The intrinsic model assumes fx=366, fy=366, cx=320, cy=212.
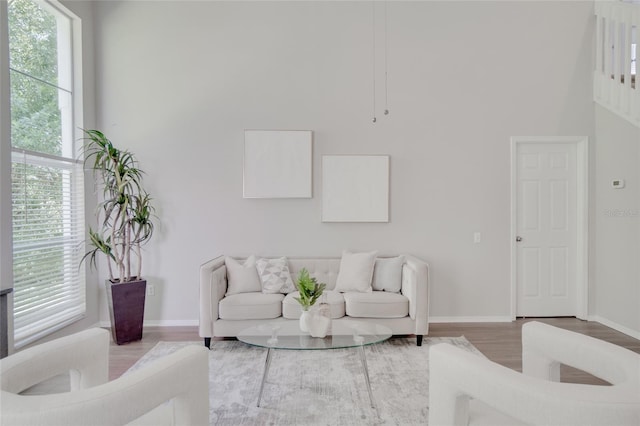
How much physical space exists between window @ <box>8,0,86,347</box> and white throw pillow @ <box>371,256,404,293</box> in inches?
125

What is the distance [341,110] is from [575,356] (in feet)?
11.1

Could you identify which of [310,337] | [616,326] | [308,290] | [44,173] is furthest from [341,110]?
[616,326]

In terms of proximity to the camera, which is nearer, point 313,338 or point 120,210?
point 313,338

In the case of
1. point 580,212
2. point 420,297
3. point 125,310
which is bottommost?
point 125,310

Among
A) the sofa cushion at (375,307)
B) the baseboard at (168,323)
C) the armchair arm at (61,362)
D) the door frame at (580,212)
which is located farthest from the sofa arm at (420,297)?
the armchair arm at (61,362)

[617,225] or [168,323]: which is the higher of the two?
[617,225]

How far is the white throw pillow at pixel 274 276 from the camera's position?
12.5ft

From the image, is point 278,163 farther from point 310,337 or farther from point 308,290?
point 310,337

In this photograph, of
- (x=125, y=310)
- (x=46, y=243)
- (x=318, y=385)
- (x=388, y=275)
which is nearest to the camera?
(x=318, y=385)

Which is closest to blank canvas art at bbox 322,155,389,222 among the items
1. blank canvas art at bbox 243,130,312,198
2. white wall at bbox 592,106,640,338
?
blank canvas art at bbox 243,130,312,198

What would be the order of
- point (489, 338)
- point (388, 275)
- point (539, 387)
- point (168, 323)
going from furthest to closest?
1. point (168, 323)
2. point (388, 275)
3. point (489, 338)
4. point (539, 387)

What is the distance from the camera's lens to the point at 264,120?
4.29 meters

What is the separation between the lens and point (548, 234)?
4.42 m

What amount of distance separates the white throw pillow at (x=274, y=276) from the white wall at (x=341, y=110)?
0.38 m
